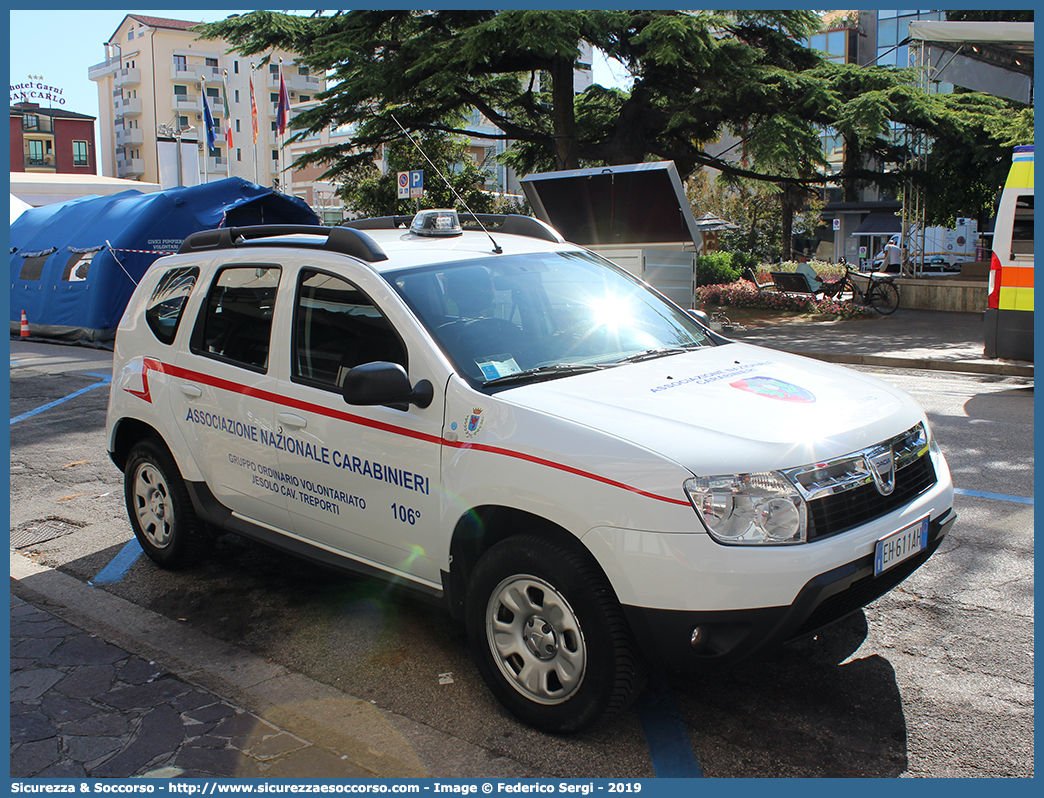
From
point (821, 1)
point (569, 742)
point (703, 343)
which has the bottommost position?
point (569, 742)

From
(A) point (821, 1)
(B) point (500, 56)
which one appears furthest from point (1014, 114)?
(B) point (500, 56)

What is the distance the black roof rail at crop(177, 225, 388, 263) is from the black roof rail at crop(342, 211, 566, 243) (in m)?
0.53

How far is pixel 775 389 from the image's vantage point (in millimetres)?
3469

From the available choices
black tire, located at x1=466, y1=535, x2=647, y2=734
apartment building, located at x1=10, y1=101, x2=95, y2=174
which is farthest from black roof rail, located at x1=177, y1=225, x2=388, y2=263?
apartment building, located at x1=10, y1=101, x2=95, y2=174

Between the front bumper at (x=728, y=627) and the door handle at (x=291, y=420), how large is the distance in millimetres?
1729

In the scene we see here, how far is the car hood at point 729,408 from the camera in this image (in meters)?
2.96

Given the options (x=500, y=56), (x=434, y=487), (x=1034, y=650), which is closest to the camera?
(x=434, y=487)

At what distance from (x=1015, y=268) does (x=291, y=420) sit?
31.2 ft

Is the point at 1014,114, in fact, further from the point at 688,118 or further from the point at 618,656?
the point at 618,656

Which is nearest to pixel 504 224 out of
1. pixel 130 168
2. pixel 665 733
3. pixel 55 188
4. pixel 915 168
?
pixel 665 733

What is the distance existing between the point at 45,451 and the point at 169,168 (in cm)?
2564

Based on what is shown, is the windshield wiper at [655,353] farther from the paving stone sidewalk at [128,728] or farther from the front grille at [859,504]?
the paving stone sidewalk at [128,728]

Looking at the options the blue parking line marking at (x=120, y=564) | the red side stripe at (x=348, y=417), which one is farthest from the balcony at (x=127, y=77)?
the red side stripe at (x=348, y=417)

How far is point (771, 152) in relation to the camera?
57.6 feet
